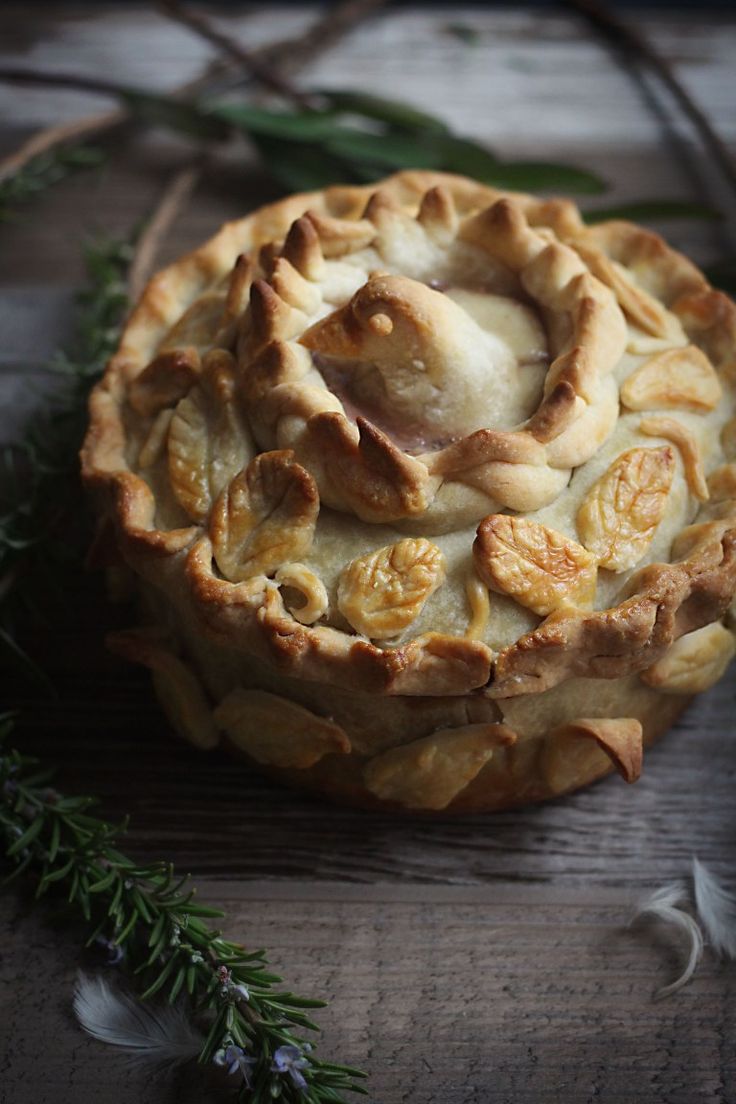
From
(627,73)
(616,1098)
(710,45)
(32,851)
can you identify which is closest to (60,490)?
(32,851)

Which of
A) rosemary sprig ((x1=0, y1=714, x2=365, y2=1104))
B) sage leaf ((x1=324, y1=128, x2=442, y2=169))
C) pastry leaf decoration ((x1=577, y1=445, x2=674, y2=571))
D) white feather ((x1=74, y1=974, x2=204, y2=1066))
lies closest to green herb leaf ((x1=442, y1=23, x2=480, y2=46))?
sage leaf ((x1=324, y1=128, x2=442, y2=169))

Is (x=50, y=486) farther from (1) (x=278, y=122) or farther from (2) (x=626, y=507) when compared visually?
(1) (x=278, y=122)

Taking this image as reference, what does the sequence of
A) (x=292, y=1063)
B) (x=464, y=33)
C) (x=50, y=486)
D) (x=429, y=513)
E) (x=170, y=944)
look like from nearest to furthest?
1. (x=292, y=1063)
2. (x=170, y=944)
3. (x=429, y=513)
4. (x=50, y=486)
5. (x=464, y=33)

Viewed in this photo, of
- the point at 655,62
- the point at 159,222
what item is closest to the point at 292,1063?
the point at 159,222

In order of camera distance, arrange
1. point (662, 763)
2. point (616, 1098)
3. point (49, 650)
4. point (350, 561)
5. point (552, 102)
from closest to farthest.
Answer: point (616, 1098)
point (350, 561)
point (662, 763)
point (49, 650)
point (552, 102)

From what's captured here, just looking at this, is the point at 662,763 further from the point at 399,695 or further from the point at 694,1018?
the point at 399,695

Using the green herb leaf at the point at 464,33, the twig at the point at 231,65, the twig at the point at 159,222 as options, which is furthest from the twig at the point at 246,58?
the green herb leaf at the point at 464,33
